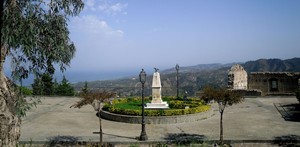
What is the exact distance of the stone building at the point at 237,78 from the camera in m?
35.4

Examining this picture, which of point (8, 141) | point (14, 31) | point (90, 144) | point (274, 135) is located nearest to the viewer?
point (14, 31)

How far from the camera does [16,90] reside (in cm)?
1252

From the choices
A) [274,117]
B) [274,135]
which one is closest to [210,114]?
[274,117]

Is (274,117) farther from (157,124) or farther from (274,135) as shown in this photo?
(157,124)

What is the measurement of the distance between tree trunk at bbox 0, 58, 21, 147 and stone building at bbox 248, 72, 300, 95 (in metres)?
29.0

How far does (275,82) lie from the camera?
A: 3619cm

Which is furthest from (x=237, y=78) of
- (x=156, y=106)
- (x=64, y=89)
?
(x=64, y=89)

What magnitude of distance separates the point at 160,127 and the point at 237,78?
1811 centimetres

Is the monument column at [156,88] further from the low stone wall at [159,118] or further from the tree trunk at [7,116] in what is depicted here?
the tree trunk at [7,116]

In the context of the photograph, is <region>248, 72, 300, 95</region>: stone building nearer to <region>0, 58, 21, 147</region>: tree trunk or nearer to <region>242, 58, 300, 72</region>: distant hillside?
<region>0, 58, 21, 147</region>: tree trunk

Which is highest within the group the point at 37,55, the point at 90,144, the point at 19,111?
the point at 37,55

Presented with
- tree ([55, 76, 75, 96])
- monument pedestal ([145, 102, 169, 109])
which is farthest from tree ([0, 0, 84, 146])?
tree ([55, 76, 75, 96])

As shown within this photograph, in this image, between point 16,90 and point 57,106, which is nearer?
point 16,90

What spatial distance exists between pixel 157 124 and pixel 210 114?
4.53m
